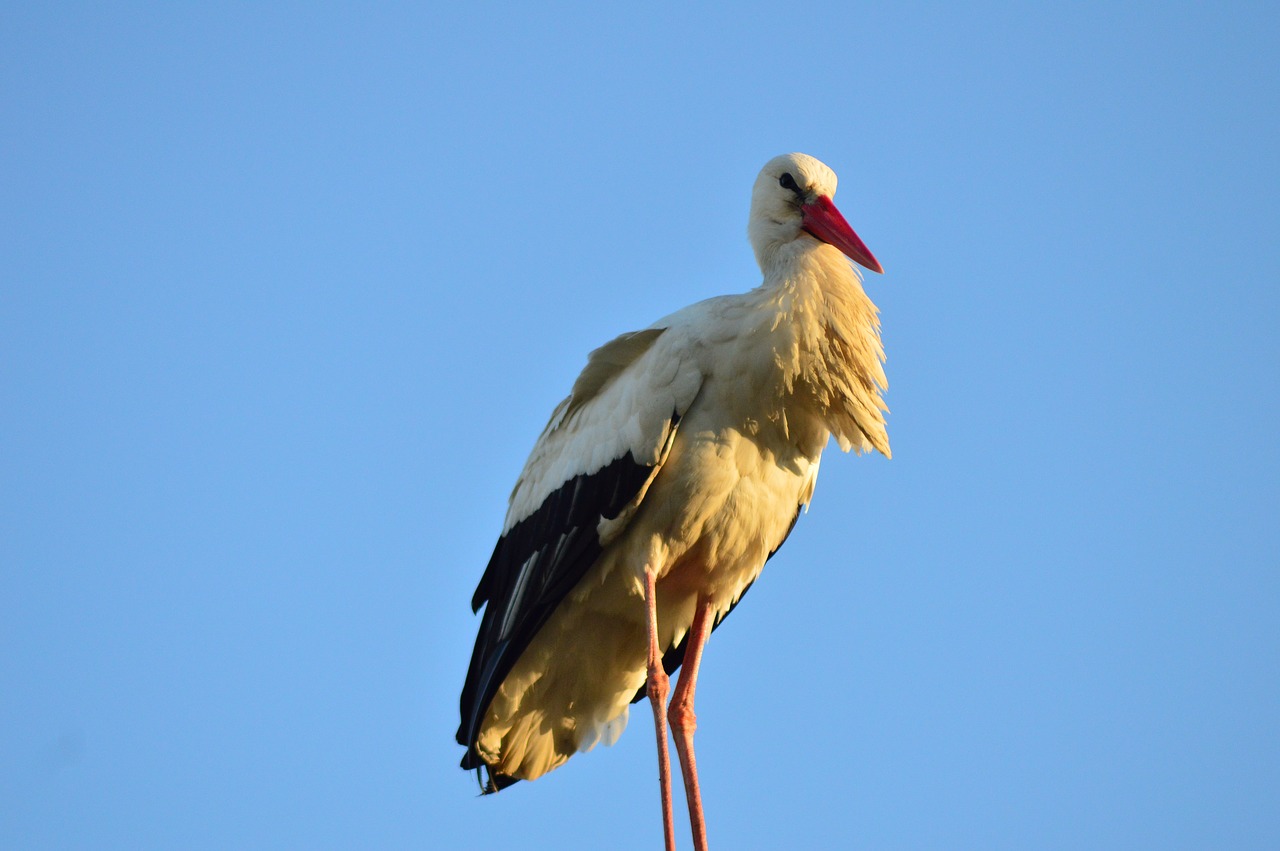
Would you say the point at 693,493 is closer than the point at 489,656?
Yes

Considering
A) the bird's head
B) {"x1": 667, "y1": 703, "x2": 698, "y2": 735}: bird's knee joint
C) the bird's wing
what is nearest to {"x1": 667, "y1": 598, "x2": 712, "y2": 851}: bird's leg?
{"x1": 667, "y1": 703, "x2": 698, "y2": 735}: bird's knee joint

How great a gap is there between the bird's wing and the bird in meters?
0.01

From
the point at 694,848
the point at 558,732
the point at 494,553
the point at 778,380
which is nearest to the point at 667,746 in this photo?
the point at 694,848

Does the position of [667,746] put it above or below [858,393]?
below

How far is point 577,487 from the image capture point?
261 inches

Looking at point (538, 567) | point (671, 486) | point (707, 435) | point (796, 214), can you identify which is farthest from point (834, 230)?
point (538, 567)

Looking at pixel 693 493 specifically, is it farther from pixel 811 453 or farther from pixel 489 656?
pixel 489 656

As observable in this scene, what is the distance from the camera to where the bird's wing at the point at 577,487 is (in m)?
6.32

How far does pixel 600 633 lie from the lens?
7016 mm

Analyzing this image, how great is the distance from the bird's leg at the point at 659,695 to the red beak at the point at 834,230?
1.85 m

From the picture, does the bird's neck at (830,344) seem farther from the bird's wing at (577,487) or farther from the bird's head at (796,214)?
the bird's wing at (577,487)

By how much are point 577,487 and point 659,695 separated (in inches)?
44.7

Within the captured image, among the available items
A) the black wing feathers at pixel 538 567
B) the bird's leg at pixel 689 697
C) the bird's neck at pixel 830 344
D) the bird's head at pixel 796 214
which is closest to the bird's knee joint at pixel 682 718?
the bird's leg at pixel 689 697

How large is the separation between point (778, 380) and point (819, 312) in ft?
1.26
